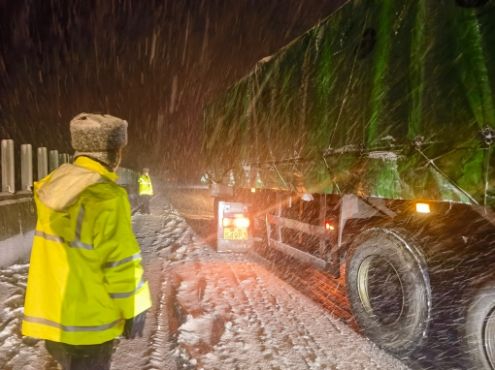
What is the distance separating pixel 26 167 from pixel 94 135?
757 centimetres

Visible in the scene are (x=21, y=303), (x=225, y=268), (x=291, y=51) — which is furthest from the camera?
(x=225, y=268)

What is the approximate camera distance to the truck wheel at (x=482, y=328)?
3.21 metres

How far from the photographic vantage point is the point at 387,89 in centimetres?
395

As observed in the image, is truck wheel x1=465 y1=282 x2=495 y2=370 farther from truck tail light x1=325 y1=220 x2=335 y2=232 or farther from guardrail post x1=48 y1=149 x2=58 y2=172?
guardrail post x1=48 y1=149 x2=58 y2=172

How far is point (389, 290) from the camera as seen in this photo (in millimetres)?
4520

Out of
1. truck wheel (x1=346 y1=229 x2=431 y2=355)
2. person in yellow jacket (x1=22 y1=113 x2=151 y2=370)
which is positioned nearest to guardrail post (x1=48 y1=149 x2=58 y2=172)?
truck wheel (x1=346 y1=229 x2=431 y2=355)

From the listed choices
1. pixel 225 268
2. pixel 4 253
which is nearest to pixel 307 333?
pixel 225 268

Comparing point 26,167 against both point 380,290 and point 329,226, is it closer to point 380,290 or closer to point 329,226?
point 329,226

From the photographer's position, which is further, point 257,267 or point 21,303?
point 257,267

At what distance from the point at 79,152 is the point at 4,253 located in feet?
19.3

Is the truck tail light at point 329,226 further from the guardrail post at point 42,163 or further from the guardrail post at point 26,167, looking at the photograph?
the guardrail post at point 42,163

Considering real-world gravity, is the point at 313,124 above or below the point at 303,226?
above

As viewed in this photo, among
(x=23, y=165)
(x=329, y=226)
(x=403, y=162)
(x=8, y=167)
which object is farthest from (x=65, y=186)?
(x=23, y=165)

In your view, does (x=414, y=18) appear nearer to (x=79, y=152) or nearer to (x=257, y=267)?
(x=79, y=152)
